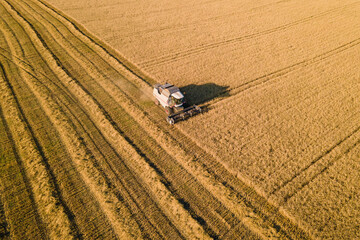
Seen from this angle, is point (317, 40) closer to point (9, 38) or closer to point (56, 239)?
point (56, 239)

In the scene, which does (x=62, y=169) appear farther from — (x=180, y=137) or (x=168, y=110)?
(x=168, y=110)

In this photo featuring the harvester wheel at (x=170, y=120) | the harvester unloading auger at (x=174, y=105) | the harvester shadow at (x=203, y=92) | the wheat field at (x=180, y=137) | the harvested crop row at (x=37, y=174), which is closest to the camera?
the harvested crop row at (x=37, y=174)

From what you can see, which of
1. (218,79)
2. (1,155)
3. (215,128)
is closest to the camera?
(1,155)

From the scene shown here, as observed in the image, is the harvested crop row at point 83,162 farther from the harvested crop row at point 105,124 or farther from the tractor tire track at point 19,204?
the tractor tire track at point 19,204

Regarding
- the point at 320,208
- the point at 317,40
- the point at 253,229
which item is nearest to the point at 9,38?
the point at 253,229

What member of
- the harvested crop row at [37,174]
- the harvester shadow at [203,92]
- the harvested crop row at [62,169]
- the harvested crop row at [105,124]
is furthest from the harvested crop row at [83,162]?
the harvester shadow at [203,92]

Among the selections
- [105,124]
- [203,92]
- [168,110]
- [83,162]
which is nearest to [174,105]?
[168,110]
